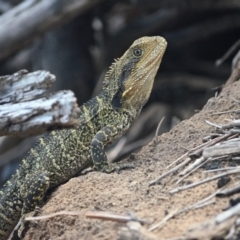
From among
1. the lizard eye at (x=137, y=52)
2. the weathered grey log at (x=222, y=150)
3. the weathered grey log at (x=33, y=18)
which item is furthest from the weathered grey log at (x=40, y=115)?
the weathered grey log at (x=33, y=18)

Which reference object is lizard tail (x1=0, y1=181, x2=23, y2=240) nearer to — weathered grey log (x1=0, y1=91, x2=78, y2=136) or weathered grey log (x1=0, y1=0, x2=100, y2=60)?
weathered grey log (x1=0, y1=91, x2=78, y2=136)

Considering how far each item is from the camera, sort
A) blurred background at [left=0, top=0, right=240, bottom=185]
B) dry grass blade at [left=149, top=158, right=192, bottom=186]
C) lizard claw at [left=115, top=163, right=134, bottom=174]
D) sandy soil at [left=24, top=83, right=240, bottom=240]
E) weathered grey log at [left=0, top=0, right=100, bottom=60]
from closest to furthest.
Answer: sandy soil at [left=24, top=83, right=240, bottom=240] → dry grass blade at [left=149, top=158, right=192, bottom=186] → lizard claw at [left=115, top=163, right=134, bottom=174] → weathered grey log at [left=0, top=0, right=100, bottom=60] → blurred background at [left=0, top=0, right=240, bottom=185]

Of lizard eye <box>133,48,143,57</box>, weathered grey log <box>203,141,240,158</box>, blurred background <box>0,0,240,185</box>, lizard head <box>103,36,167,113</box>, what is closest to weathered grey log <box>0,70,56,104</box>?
weathered grey log <box>203,141,240,158</box>

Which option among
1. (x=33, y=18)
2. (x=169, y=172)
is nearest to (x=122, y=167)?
(x=169, y=172)

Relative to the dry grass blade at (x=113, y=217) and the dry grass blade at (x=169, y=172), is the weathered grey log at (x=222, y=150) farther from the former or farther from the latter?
the dry grass blade at (x=113, y=217)

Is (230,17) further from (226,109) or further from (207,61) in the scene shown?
(226,109)

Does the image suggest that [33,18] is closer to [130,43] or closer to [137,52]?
[130,43]

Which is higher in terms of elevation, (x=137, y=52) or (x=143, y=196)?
(x=137, y=52)
